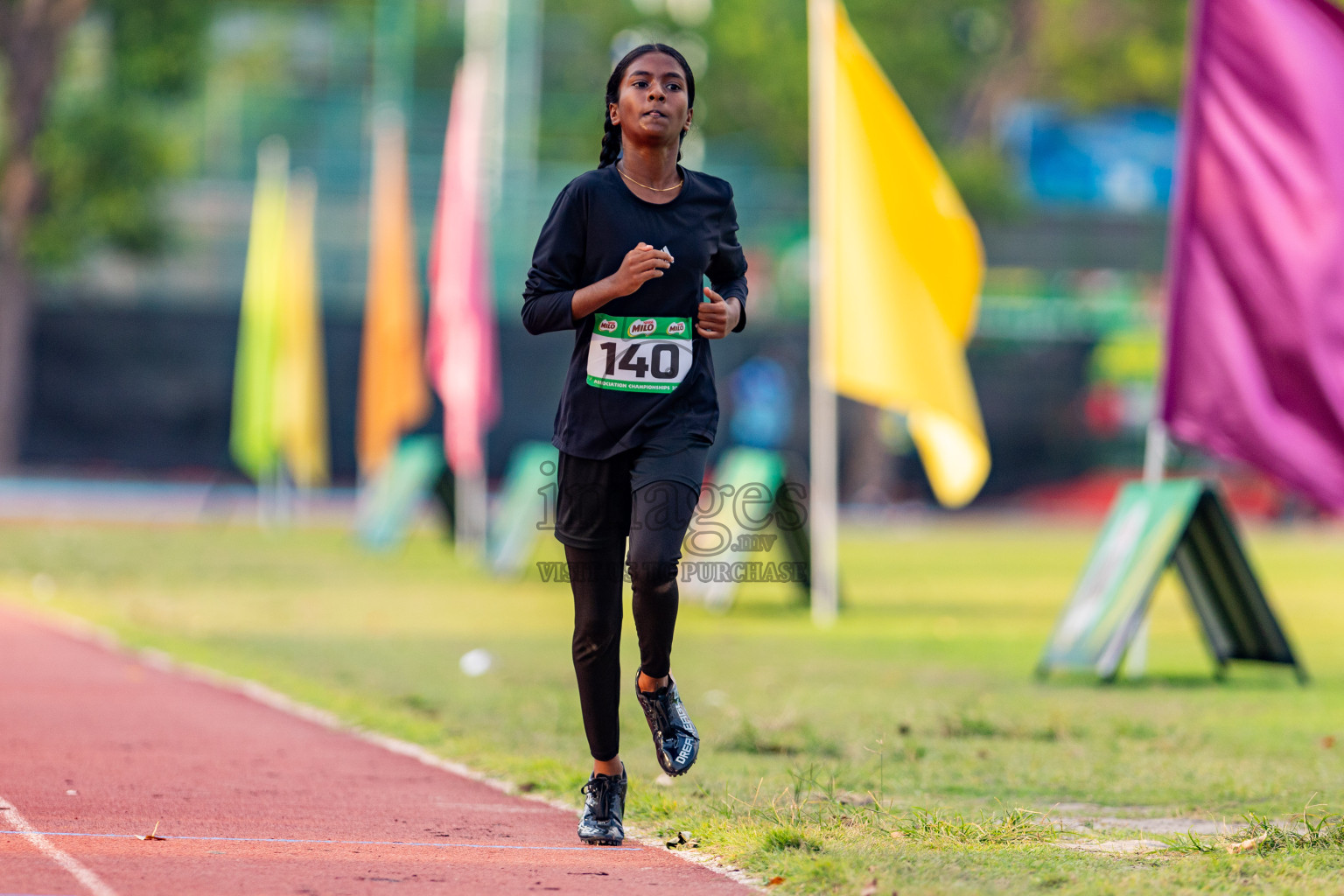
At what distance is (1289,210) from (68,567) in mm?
11958

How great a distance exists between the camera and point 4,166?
106 ft

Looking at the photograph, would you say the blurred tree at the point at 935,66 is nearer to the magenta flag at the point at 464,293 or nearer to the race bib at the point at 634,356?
the magenta flag at the point at 464,293

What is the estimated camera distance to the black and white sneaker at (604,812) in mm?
5293

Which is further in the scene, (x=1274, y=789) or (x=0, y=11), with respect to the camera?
(x=0, y=11)

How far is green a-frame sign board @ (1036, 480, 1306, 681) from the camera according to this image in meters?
9.74

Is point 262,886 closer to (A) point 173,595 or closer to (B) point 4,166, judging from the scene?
(A) point 173,595

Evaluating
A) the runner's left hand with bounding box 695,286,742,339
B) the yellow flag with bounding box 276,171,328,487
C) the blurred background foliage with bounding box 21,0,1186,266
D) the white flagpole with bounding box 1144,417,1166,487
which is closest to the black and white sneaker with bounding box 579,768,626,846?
the runner's left hand with bounding box 695,286,742,339

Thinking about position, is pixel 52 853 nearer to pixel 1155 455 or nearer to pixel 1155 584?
pixel 1155 584

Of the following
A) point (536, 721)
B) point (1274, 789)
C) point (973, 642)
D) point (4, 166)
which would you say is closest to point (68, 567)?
point (973, 642)

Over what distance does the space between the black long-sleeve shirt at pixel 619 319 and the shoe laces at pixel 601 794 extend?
91 centimetres

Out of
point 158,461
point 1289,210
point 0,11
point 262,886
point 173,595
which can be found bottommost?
point 158,461

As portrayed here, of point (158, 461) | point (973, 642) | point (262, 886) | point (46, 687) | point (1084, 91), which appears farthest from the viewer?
point (1084, 91)

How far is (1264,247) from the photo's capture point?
946 cm

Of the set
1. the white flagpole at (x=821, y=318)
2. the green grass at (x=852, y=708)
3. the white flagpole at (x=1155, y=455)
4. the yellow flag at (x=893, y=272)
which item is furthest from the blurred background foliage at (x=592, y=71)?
the white flagpole at (x=1155, y=455)
